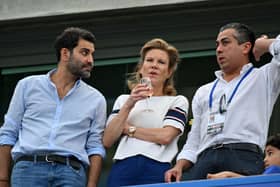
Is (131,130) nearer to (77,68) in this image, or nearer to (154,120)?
Answer: (154,120)

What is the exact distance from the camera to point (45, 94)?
6.89m

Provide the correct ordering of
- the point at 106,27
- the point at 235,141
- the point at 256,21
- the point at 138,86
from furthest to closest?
the point at 106,27, the point at 256,21, the point at 138,86, the point at 235,141

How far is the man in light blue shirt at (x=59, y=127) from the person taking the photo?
6562 millimetres

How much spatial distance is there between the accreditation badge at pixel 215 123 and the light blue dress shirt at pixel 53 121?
822 mm

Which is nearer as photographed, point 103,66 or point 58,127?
point 58,127

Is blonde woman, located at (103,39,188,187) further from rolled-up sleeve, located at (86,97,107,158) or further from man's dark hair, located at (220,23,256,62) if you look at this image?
man's dark hair, located at (220,23,256,62)

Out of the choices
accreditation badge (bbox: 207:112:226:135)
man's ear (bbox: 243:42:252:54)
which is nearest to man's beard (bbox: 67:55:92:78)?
accreditation badge (bbox: 207:112:226:135)

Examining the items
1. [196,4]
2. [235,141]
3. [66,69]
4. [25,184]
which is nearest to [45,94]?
[66,69]

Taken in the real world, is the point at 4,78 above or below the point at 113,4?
below

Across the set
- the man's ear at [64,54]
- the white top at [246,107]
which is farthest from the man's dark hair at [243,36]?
the man's ear at [64,54]

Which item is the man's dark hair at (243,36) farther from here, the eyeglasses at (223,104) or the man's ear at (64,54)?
the man's ear at (64,54)

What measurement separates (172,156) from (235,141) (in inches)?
24.2

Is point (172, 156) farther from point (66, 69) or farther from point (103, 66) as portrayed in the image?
point (103, 66)

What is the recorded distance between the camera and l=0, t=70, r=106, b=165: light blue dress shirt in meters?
6.67
